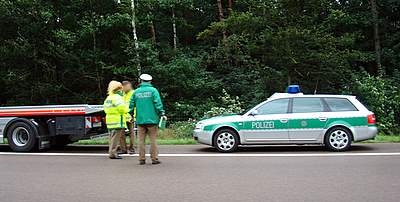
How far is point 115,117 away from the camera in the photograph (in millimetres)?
11578

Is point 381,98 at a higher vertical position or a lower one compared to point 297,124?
higher

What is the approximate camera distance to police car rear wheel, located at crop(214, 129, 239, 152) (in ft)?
40.7

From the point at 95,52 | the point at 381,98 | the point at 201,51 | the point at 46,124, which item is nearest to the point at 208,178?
the point at 46,124

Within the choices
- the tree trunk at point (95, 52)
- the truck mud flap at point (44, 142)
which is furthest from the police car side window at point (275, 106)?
the tree trunk at point (95, 52)

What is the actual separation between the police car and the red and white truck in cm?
295

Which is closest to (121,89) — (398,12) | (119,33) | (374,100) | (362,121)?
(362,121)

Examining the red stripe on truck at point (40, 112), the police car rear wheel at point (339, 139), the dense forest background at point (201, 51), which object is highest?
the dense forest background at point (201, 51)

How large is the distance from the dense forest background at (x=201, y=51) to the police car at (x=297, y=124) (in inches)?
283

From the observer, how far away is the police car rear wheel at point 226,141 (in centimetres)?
1239

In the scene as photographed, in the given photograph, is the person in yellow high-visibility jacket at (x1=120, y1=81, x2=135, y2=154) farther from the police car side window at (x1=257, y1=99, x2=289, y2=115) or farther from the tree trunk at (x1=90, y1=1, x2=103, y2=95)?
the tree trunk at (x1=90, y1=1, x2=103, y2=95)

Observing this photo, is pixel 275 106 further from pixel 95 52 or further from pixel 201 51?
pixel 95 52

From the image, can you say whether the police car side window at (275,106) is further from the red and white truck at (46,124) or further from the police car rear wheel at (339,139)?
the red and white truck at (46,124)

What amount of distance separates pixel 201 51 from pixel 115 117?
14.9 meters

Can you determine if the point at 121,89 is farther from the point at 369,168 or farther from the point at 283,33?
the point at 283,33
